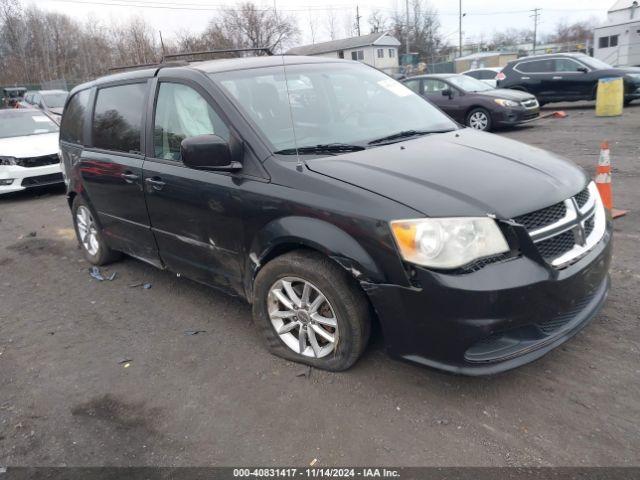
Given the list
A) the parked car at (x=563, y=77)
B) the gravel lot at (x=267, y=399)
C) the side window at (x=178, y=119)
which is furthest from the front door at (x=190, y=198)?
the parked car at (x=563, y=77)

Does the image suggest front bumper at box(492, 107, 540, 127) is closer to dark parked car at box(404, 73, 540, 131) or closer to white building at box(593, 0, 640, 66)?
dark parked car at box(404, 73, 540, 131)

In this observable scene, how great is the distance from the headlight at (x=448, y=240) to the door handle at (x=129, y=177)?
2456 millimetres

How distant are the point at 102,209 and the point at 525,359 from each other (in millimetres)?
3892

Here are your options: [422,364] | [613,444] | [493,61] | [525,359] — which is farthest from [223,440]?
[493,61]

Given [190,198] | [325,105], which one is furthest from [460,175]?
[190,198]

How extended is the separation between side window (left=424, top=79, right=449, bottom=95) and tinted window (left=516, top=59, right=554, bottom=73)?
14.5 feet

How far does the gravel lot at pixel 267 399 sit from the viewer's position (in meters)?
2.55

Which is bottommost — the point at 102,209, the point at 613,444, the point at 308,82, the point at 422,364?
the point at 613,444

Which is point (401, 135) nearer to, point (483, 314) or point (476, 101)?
point (483, 314)

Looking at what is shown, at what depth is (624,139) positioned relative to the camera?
409 inches

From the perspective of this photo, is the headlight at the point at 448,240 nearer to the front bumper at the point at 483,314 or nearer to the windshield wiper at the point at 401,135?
the front bumper at the point at 483,314

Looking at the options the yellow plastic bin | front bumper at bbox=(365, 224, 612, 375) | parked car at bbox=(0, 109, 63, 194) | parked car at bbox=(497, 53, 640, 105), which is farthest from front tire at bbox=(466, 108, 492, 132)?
front bumper at bbox=(365, 224, 612, 375)

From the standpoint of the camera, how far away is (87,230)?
18.1ft

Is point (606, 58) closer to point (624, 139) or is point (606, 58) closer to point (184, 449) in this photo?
point (624, 139)
